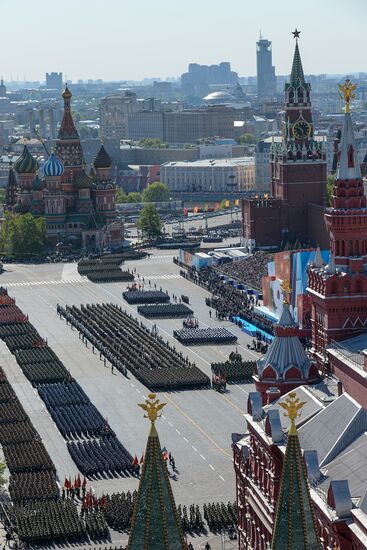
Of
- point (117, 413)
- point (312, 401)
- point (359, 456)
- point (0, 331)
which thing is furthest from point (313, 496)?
point (0, 331)

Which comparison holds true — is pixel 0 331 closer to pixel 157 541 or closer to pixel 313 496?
pixel 313 496

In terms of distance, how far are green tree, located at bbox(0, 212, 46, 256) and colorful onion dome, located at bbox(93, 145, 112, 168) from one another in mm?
8615

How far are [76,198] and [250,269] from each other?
37.3 m

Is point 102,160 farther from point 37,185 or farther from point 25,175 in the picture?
point 25,175

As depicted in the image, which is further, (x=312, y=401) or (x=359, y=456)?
(x=312, y=401)

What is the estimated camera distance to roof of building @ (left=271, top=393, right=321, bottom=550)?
34.2 meters

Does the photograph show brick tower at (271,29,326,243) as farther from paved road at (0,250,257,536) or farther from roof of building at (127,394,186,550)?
roof of building at (127,394,186,550)

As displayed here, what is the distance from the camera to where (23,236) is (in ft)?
513

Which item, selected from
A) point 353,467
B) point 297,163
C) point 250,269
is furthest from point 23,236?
point 353,467

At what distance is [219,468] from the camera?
71062mm

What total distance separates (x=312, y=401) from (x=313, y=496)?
9.59m

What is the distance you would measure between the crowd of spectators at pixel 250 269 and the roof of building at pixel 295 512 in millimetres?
86731

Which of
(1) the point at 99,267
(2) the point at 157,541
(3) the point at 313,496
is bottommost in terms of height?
(1) the point at 99,267

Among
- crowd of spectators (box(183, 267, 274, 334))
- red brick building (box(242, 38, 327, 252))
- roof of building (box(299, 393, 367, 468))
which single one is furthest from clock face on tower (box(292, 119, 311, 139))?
roof of building (box(299, 393, 367, 468))
